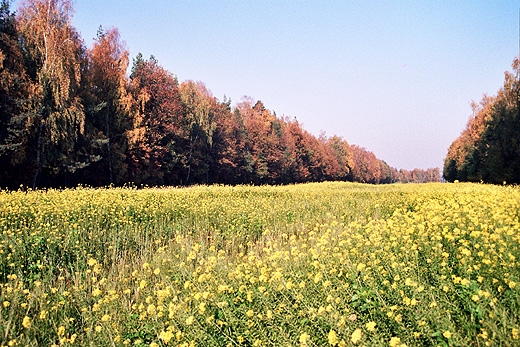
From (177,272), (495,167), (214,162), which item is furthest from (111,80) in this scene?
(495,167)

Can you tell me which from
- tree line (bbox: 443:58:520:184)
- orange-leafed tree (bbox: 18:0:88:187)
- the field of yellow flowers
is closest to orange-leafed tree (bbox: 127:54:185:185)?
orange-leafed tree (bbox: 18:0:88:187)

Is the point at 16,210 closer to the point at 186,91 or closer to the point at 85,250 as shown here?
the point at 85,250

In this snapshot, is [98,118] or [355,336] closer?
[355,336]

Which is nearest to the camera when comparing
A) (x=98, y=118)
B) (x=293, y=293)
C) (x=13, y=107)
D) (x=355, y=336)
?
(x=355, y=336)

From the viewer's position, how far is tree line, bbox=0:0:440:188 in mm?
20297

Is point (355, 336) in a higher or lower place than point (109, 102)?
lower

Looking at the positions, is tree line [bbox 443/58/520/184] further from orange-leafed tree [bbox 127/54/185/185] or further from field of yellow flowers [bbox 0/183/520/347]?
field of yellow flowers [bbox 0/183/520/347]

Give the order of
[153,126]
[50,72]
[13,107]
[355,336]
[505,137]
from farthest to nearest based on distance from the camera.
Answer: [505,137], [153,126], [13,107], [50,72], [355,336]

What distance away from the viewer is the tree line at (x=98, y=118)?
2030 centimetres

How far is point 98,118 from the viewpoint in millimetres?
27391

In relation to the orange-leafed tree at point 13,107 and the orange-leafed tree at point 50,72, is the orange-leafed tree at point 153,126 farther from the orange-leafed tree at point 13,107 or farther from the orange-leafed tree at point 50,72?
the orange-leafed tree at point 13,107

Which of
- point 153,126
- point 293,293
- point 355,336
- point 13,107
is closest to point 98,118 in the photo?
point 153,126

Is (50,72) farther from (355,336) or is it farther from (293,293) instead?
(355,336)

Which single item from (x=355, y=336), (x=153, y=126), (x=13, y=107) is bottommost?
(x=355, y=336)
